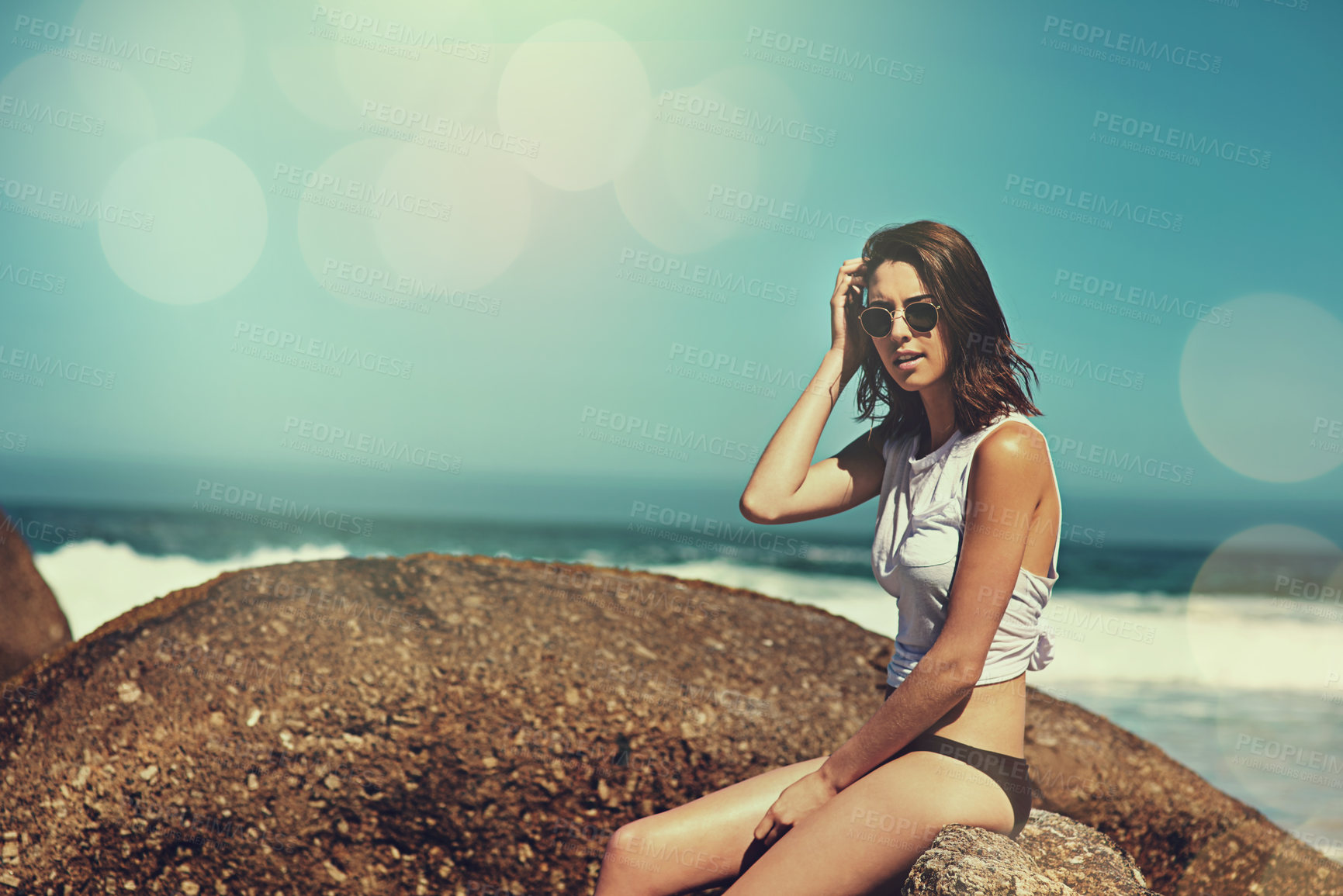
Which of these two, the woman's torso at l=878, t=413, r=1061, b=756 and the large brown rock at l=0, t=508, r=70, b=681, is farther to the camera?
the large brown rock at l=0, t=508, r=70, b=681

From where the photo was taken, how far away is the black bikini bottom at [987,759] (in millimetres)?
1845

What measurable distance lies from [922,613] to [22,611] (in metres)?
5.80

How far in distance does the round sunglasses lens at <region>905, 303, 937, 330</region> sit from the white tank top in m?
0.28

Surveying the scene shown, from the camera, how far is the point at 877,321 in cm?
204

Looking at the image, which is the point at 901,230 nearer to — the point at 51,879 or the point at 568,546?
the point at 51,879

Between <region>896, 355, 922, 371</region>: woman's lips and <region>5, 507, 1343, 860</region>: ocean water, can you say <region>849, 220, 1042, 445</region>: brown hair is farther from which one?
<region>5, 507, 1343, 860</region>: ocean water

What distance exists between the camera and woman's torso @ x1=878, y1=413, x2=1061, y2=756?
6.04 feet

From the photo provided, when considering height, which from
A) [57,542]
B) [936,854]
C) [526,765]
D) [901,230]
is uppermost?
[901,230]

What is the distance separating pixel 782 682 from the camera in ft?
16.2

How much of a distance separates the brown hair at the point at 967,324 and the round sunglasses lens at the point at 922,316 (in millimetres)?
27

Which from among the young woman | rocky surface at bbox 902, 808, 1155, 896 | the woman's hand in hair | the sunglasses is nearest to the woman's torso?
the young woman

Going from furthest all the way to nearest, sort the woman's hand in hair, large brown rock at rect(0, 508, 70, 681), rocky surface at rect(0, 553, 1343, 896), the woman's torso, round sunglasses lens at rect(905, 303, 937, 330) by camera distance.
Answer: large brown rock at rect(0, 508, 70, 681) < rocky surface at rect(0, 553, 1343, 896) < the woman's hand in hair < round sunglasses lens at rect(905, 303, 937, 330) < the woman's torso

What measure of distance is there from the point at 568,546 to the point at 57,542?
14.1 metres

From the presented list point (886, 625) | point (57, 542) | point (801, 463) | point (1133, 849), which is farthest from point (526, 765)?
point (57, 542)
